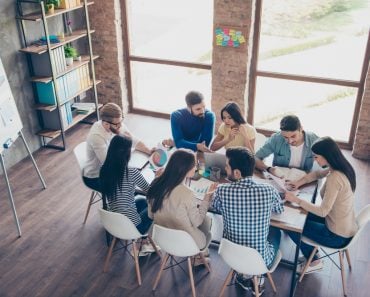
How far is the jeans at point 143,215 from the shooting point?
156 inches

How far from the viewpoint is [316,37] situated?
5.98m

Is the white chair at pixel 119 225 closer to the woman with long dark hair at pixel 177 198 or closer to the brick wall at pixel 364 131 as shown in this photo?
the woman with long dark hair at pixel 177 198

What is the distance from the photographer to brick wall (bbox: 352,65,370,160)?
579 cm

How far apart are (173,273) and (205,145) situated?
1442 millimetres

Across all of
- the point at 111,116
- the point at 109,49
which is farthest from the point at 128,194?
the point at 109,49

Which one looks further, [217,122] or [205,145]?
[217,122]

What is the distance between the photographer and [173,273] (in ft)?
13.7

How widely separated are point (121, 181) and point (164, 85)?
12.3 ft

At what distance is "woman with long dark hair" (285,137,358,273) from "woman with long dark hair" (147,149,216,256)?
80 centimetres

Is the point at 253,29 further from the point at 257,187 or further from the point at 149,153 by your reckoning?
the point at 257,187

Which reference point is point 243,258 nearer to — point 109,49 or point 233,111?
point 233,111

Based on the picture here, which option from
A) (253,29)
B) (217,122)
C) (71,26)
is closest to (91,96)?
(71,26)

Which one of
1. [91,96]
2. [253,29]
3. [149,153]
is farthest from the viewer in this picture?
[91,96]

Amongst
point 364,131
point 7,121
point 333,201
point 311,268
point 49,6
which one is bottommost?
point 311,268
